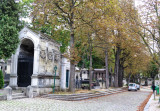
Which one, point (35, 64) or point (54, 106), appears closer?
point (54, 106)

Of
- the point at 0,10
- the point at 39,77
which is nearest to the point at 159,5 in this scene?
the point at 39,77

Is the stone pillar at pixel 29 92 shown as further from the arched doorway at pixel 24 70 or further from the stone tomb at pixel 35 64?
the arched doorway at pixel 24 70

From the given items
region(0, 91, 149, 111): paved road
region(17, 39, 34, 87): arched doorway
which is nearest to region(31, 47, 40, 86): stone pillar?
region(17, 39, 34, 87): arched doorway

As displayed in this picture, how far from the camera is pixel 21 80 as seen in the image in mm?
17031

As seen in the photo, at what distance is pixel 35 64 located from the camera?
→ 625 inches

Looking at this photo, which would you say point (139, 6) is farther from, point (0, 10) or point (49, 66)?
point (0, 10)

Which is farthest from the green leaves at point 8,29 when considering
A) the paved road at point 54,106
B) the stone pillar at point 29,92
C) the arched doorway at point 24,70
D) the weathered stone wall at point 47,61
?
the paved road at point 54,106

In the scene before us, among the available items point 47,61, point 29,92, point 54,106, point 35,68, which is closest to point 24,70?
point 35,68

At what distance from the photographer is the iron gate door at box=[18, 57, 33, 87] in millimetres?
16814

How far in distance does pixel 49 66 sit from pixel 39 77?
1972 mm

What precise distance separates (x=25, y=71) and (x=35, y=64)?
1.76 meters

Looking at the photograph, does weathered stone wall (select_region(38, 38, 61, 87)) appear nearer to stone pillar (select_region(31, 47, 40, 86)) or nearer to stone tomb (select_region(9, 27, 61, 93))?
stone tomb (select_region(9, 27, 61, 93))

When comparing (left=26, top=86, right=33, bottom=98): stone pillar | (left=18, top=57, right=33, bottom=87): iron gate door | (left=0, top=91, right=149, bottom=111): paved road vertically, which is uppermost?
(left=18, top=57, right=33, bottom=87): iron gate door

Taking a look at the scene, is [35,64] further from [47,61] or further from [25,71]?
[25,71]
